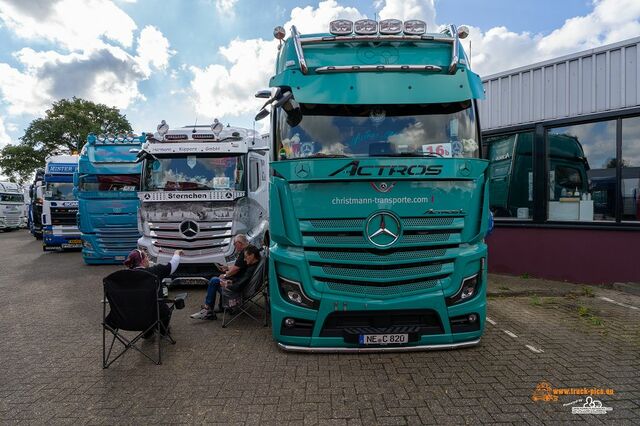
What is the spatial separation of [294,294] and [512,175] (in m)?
7.10

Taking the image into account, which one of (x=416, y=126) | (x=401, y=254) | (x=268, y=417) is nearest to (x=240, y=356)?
(x=268, y=417)

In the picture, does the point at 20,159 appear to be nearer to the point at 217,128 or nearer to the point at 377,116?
the point at 217,128

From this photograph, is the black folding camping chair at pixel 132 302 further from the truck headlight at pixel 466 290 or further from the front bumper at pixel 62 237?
the front bumper at pixel 62 237

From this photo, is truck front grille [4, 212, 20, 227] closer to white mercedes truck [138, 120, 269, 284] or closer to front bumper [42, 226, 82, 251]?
front bumper [42, 226, 82, 251]

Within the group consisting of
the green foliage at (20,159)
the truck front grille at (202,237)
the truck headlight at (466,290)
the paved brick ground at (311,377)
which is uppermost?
the green foliage at (20,159)

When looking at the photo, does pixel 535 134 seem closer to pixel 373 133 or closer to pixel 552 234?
pixel 552 234

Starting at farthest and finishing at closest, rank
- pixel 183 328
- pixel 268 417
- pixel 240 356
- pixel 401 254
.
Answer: pixel 183 328 < pixel 240 356 < pixel 401 254 < pixel 268 417

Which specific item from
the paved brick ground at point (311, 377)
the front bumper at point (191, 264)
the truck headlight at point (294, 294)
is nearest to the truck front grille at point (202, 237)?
the front bumper at point (191, 264)

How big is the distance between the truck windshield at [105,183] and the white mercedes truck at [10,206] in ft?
75.3

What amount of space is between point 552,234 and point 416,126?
566 cm

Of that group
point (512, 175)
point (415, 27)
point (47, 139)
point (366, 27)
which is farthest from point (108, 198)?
point (47, 139)

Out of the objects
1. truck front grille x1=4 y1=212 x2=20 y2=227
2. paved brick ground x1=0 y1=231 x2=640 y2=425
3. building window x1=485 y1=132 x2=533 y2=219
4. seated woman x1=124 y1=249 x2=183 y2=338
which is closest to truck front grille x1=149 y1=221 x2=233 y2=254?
paved brick ground x1=0 y1=231 x2=640 y2=425

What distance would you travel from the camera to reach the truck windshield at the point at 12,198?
28.4 metres

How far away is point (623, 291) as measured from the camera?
725 centimetres
